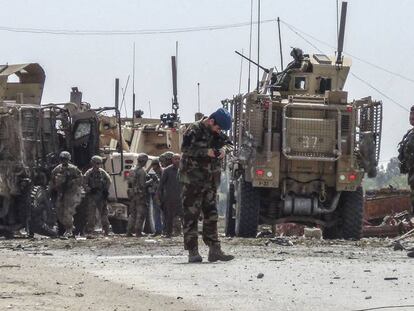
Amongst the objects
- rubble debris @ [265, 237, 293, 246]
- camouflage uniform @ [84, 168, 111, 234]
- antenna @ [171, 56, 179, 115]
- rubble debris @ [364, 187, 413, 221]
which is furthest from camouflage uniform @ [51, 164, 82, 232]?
antenna @ [171, 56, 179, 115]

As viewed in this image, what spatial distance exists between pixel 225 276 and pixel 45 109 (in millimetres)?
15265

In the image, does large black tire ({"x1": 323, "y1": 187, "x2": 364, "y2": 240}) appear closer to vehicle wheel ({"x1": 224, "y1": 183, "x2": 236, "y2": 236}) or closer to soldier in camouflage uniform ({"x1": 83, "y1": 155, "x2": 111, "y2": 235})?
vehicle wheel ({"x1": 224, "y1": 183, "x2": 236, "y2": 236})

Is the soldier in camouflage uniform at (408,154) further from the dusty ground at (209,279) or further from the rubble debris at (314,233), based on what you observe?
the rubble debris at (314,233)

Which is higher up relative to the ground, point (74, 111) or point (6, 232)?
point (74, 111)

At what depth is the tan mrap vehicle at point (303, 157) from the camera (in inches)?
943

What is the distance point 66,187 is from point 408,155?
32.9 feet

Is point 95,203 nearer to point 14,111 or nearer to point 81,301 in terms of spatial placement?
point 14,111

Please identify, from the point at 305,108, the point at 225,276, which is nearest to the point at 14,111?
the point at 305,108

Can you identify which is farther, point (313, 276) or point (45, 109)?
point (45, 109)

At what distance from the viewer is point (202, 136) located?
1627 cm

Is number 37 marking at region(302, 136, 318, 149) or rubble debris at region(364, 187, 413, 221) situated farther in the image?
rubble debris at region(364, 187, 413, 221)

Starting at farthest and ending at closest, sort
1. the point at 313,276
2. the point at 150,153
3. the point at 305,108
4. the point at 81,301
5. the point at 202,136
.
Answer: the point at 150,153 → the point at 305,108 → the point at 202,136 → the point at 313,276 → the point at 81,301

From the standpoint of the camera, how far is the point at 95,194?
91.9 ft

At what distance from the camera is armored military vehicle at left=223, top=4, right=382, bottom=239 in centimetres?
2395
